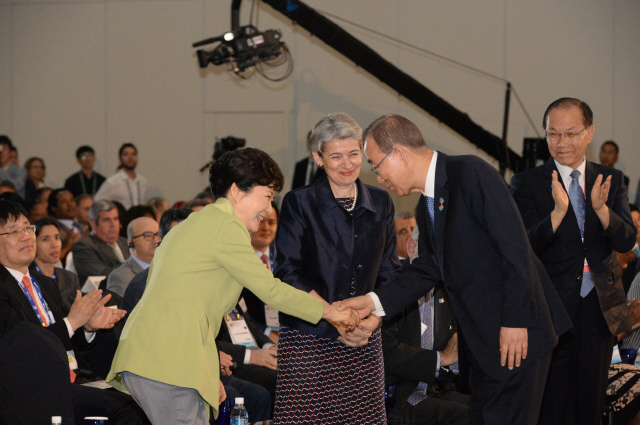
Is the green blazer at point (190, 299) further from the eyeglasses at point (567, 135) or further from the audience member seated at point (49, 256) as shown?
the audience member seated at point (49, 256)

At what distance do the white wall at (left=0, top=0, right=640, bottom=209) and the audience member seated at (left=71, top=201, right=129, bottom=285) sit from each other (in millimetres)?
4219

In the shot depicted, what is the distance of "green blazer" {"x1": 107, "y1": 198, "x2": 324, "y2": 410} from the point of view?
2.07 metres

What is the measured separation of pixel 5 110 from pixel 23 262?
7946 millimetres

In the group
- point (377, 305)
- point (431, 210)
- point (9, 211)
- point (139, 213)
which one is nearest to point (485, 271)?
point (431, 210)

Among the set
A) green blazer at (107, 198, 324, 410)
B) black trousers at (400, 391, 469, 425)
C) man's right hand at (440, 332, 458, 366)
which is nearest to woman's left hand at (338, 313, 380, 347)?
green blazer at (107, 198, 324, 410)

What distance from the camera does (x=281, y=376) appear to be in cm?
261

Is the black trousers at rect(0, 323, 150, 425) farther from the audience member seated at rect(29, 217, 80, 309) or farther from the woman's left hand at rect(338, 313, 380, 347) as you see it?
the audience member seated at rect(29, 217, 80, 309)

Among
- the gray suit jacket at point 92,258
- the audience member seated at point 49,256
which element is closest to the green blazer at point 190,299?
the audience member seated at point 49,256

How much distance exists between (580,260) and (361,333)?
3.45 ft

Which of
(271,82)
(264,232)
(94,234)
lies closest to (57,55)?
(271,82)

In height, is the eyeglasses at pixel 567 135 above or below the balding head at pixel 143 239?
Answer: above

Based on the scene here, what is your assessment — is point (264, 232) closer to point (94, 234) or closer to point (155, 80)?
point (94, 234)

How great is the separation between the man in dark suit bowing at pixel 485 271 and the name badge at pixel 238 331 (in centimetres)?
189

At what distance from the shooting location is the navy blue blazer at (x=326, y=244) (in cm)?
265
